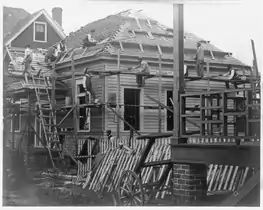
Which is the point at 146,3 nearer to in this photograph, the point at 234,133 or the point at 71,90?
the point at 71,90

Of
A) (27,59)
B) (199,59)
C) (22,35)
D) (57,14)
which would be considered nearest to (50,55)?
(27,59)

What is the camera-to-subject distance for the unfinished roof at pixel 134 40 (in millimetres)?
6137

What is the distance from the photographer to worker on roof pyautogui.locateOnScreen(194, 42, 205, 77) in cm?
625

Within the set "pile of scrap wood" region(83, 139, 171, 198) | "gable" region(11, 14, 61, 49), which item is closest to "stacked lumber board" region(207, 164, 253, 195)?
"pile of scrap wood" region(83, 139, 171, 198)

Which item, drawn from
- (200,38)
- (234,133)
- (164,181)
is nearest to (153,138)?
(164,181)

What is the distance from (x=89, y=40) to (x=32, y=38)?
2.25 ft

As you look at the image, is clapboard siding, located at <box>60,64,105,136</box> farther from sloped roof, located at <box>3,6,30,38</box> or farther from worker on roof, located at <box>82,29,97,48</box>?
sloped roof, located at <box>3,6,30,38</box>

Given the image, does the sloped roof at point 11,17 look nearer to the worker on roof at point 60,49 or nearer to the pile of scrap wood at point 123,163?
the worker on roof at point 60,49

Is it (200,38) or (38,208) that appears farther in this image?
(200,38)

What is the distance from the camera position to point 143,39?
20.3 ft

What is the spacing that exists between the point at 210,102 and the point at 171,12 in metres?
1.19

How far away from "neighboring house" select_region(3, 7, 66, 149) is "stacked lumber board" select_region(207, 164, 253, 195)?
2.37m

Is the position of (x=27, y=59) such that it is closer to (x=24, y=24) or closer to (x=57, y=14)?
(x=24, y=24)

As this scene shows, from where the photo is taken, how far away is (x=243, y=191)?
5730 millimetres
